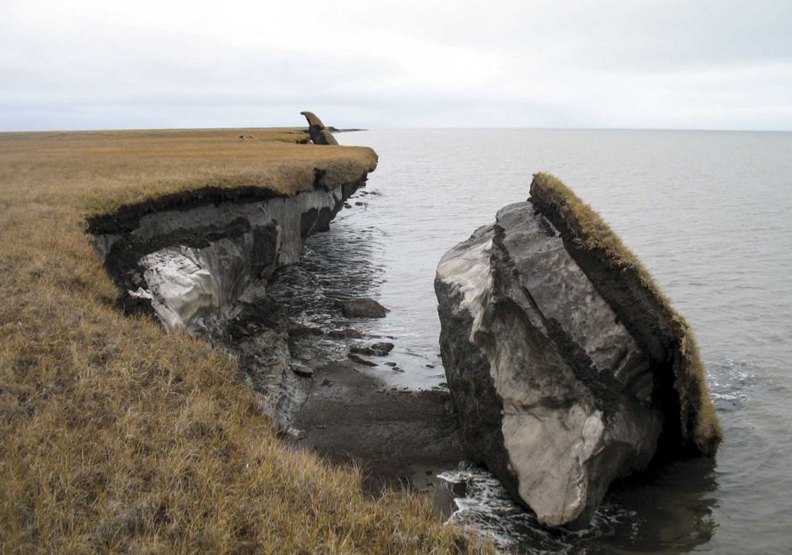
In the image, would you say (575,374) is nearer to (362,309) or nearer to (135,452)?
(135,452)

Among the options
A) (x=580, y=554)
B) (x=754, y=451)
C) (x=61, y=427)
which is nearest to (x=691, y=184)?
(x=754, y=451)

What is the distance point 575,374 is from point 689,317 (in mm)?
14436

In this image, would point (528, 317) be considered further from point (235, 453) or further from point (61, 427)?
point (61, 427)

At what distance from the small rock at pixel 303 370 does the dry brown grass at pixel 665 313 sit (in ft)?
27.3

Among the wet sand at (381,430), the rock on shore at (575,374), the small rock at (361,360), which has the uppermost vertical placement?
the rock on shore at (575,374)

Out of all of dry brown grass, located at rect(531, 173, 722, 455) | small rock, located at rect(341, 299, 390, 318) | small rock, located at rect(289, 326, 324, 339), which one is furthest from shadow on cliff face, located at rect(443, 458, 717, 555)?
small rock, located at rect(341, 299, 390, 318)

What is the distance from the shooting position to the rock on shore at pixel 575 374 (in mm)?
11500

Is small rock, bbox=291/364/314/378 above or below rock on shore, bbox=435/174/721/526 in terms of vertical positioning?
below

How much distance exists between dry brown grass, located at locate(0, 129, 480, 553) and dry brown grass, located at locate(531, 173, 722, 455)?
226 inches

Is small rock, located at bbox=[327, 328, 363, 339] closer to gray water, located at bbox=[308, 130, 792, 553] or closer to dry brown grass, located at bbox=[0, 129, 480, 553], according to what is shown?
gray water, located at bbox=[308, 130, 792, 553]

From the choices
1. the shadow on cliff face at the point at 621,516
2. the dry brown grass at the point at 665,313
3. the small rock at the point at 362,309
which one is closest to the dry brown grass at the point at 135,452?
the shadow on cliff face at the point at 621,516

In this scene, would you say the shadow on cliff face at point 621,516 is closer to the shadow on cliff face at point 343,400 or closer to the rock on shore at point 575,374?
the rock on shore at point 575,374

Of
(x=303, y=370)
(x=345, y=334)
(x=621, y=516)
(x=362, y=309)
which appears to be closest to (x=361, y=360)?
(x=303, y=370)

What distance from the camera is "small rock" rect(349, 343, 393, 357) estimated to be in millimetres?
20406
